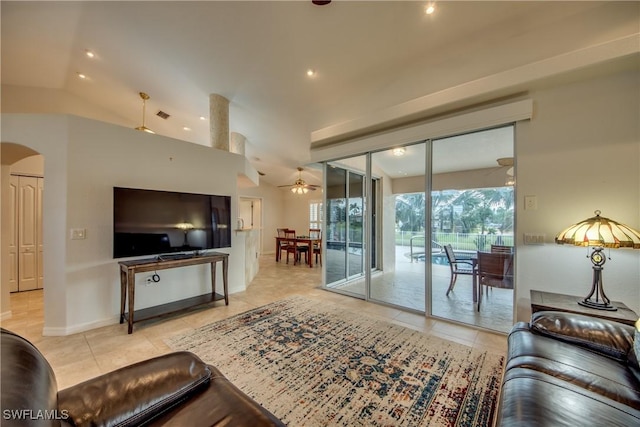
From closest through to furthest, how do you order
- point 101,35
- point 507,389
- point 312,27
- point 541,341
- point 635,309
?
point 507,389, point 541,341, point 635,309, point 312,27, point 101,35

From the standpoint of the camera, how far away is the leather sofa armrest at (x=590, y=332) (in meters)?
1.52

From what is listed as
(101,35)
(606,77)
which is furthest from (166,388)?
(101,35)

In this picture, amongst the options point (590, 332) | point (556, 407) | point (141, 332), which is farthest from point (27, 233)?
point (590, 332)

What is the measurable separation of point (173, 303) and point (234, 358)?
1666 mm

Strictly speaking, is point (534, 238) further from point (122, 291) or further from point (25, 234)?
point (25, 234)

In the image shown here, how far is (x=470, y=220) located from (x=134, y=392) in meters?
3.58

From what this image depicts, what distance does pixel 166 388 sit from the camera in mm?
1157

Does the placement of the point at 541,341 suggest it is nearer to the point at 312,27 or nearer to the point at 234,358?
the point at 234,358

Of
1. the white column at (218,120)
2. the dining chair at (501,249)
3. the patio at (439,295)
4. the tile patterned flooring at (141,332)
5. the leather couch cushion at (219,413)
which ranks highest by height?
the white column at (218,120)

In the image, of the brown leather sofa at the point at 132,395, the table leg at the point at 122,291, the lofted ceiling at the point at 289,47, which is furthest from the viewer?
the table leg at the point at 122,291

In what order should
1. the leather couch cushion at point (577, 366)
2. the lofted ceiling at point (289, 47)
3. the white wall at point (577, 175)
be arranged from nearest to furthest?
the leather couch cushion at point (577, 366)
the white wall at point (577, 175)
the lofted ceiling at point (289, 47)

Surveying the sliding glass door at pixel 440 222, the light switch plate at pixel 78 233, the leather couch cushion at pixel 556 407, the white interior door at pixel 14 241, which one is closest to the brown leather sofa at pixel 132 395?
the leather couch cushion at pixel 556 407

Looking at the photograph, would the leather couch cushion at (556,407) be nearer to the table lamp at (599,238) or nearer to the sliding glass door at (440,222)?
the table lamp at (599,238)

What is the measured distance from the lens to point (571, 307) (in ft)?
7.09
